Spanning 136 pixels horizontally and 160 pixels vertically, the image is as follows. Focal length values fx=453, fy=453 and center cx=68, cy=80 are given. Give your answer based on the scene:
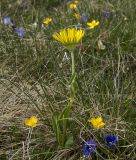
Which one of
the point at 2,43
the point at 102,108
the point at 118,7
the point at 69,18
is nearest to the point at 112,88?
the point at 102,108

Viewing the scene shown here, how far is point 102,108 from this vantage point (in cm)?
227

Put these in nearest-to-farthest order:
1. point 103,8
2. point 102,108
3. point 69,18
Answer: point 102,108, point 69,18, point 103,8

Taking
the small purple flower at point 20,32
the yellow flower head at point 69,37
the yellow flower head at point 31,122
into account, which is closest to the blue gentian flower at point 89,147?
the yellow flower head at point 31,122

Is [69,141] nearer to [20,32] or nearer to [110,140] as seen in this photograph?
[110,140]

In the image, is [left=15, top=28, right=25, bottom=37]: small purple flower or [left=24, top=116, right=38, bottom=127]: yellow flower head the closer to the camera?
[left=24, top=116, right=38, bottom=127]: yellow flower head

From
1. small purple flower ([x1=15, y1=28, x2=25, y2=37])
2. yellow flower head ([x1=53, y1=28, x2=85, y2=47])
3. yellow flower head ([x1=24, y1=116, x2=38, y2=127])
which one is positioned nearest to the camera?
yellow flower head ([x1=53, y1=28, x2=85, y2=47])

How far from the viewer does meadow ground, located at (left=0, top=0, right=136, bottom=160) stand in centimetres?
209

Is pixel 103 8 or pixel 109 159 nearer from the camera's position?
pixel 109 159

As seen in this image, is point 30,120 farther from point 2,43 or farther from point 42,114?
point 2,43

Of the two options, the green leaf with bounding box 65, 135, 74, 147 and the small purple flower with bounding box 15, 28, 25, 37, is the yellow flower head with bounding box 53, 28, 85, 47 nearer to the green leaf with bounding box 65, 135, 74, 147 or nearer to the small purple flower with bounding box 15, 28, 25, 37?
the green leaf with bounding box 65, 135, 74, 147

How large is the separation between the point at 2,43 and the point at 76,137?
1.07 meters

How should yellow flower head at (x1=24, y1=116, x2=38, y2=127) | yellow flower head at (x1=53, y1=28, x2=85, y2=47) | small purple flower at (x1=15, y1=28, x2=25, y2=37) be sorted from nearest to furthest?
yellow flower head at (x1=53, y1=28, x2=85, y2=47) < yellow flower head at (x1=24, y1=116, x2=38, y2=127) < small purple flower at (x1=15, y1=28, x2=25, y2=37)

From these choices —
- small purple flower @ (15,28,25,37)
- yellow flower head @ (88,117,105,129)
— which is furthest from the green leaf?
small purple flower @ (15,28,25,37)

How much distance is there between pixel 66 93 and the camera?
2.39m
